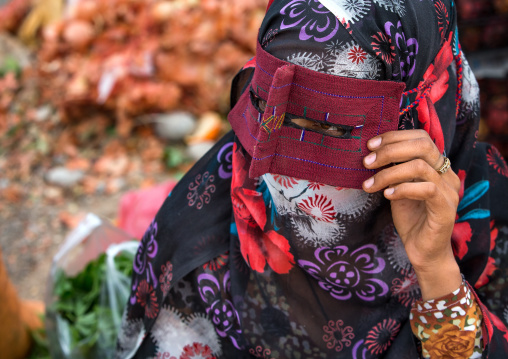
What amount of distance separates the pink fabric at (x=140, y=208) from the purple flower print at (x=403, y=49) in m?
1.69

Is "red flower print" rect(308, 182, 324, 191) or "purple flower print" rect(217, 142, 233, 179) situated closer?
"red flower print" rect(308, 182, 324, 191)

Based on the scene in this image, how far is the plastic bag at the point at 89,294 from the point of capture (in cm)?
181

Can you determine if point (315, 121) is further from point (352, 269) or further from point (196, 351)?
point (196, 351)

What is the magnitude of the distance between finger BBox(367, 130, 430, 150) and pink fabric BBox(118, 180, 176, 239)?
1.64 metres

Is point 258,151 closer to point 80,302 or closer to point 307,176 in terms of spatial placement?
point 307,176

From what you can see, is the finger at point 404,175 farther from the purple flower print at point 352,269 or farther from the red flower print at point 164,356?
the red flower print at point 164,356

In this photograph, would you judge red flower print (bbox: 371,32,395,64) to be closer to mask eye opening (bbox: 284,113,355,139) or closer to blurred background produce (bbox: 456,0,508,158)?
mask eye opening (bbox: 284,113,355,139)

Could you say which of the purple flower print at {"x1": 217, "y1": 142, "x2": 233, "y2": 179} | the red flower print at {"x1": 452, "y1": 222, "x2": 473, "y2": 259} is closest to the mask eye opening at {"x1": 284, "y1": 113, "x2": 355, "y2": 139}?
the purple flower print at {"x1": 217, "y1": 142, "x2": 233, "y2": 179}

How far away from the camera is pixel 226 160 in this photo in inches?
53.2

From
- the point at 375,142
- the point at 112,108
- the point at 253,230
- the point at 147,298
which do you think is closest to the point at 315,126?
the point at 375,142

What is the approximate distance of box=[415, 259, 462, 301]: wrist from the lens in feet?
3.60

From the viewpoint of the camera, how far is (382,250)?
1184mm

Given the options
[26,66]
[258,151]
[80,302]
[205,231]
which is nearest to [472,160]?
[258,151]

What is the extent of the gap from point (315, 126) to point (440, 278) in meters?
0.47
